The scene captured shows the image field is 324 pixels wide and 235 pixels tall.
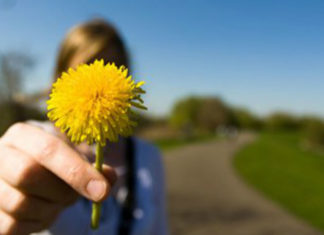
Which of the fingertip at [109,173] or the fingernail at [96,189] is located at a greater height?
the fingertip at [109,173]

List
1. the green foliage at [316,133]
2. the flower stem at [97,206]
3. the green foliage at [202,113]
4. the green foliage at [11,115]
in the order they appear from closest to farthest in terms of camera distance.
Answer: the flower stem at [97,206] < the green foliage at [11,115] < the green foliage at [316,133] < the green foliage at [202,113]

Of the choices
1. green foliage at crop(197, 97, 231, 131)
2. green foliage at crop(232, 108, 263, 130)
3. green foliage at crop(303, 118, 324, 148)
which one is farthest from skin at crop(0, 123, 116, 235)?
green foliage at crop(232, 108, 263, 130)

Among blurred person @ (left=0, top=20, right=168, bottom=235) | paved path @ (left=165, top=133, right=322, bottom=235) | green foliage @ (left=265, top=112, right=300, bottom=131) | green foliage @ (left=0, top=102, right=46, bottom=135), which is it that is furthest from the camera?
green foliage @ (left=265, top=112, right=300, bottom=131)

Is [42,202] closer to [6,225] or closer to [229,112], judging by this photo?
[6,225]

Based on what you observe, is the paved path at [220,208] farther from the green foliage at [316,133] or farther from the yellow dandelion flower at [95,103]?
the green foliage at [316,133]

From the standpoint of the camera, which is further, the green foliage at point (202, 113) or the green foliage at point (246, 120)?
the green foliage at point (246, 120)

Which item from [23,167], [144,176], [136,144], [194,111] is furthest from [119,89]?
[194,111]

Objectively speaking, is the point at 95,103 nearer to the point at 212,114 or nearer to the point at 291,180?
the point at 291,180

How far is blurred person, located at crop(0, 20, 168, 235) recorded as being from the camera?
104cm

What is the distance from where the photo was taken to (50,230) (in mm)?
1964

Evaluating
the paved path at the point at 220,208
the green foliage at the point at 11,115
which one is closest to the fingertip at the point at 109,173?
the green foliage at the point at 11,115

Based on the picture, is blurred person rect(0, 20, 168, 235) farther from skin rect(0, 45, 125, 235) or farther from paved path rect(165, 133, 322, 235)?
paved path rect(165, 133, 322, 235)

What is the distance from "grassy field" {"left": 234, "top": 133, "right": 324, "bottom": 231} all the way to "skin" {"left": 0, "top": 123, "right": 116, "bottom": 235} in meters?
11.0

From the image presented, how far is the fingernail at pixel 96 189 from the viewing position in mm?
934
